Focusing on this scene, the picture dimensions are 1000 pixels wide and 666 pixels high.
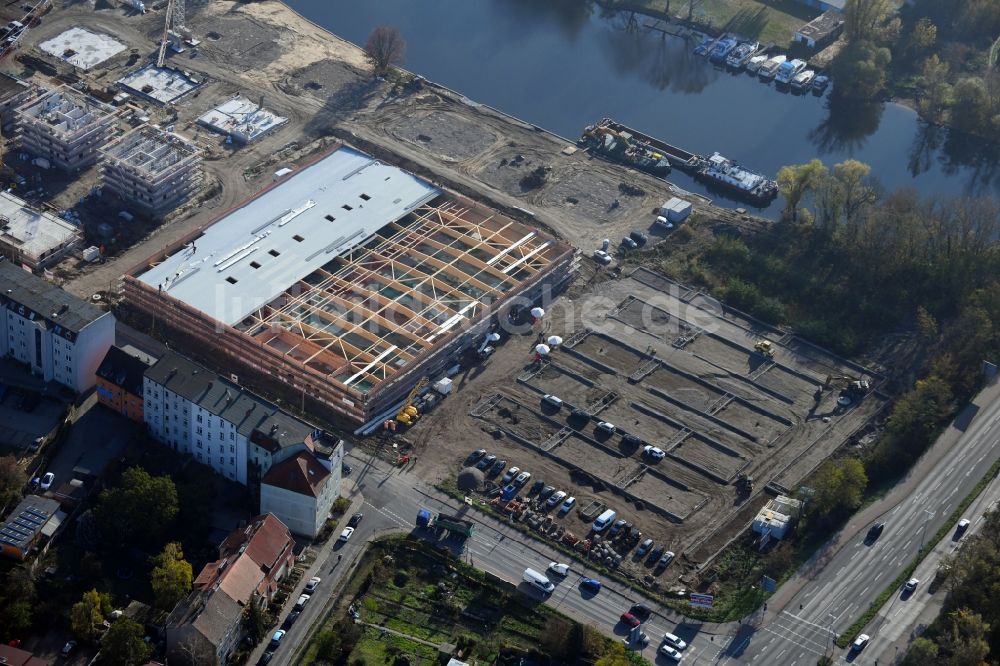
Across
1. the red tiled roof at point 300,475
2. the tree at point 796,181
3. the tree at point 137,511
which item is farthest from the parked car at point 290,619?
the tree at point 796,181

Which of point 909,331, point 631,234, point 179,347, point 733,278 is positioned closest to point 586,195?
point 631,234

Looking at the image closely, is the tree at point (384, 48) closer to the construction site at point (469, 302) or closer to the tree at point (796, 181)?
the construction site at point (469, 302)

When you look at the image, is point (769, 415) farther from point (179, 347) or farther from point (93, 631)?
point (93, 631)

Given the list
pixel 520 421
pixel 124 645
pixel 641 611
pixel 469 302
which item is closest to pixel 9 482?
pixel 124 645

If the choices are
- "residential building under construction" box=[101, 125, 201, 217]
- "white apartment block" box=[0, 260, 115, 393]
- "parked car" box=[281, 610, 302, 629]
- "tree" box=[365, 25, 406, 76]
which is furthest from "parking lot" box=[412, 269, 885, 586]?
"tree" box=[365, 25, 406, 76]

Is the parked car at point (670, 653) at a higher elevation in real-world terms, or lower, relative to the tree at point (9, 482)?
higher

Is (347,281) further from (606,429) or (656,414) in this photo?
(656,414)
